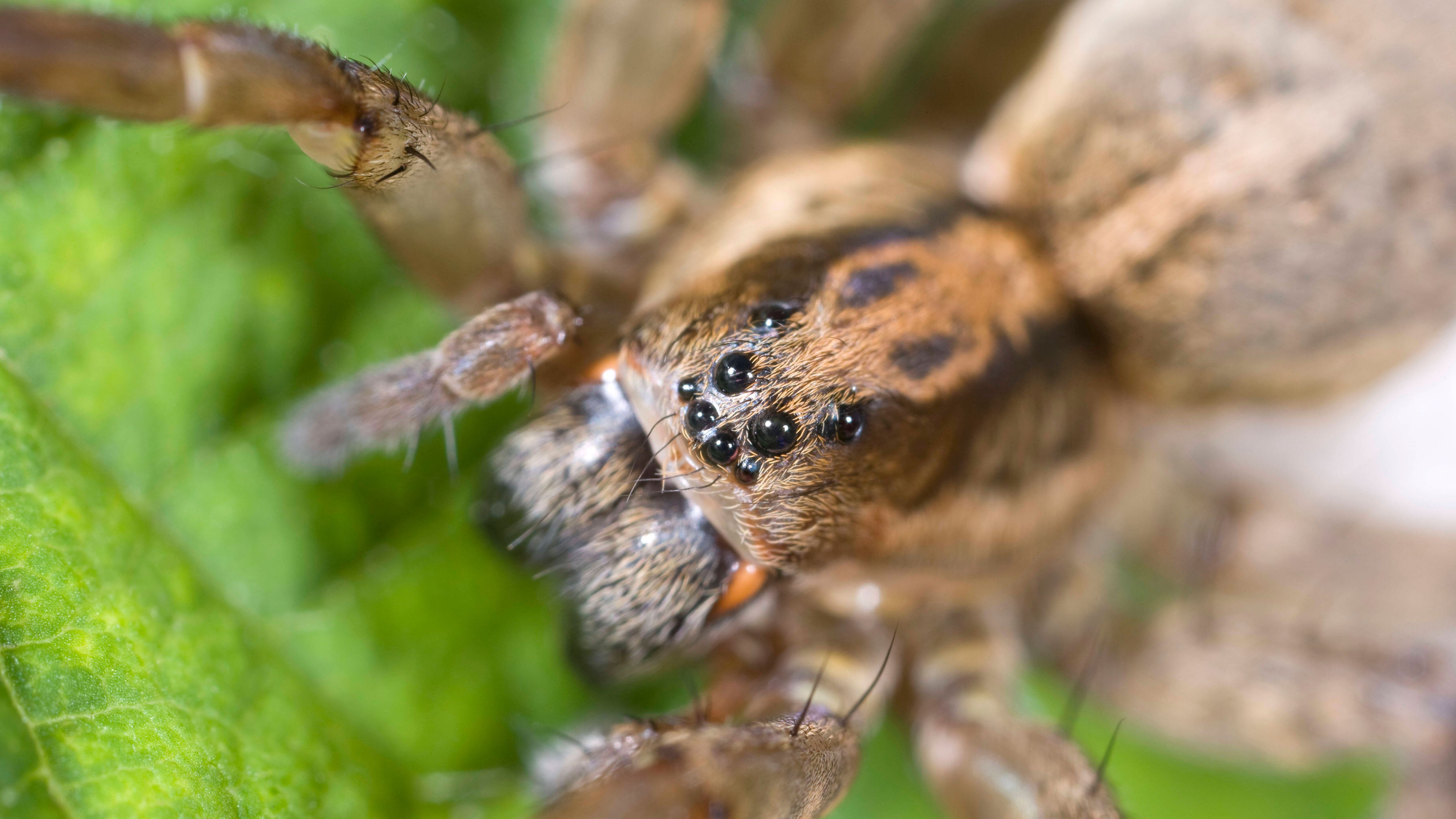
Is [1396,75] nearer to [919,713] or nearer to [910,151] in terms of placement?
[910,151]

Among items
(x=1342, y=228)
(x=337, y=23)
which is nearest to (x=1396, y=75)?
(x=1342, y=228)

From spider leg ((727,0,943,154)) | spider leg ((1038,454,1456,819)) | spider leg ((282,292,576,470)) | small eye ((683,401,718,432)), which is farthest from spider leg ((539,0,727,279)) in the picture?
spider leg ((1038,454,1456,819))

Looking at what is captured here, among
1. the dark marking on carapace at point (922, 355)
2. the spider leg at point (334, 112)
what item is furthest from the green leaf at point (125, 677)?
the dark marking on carapace at point (922, 355)

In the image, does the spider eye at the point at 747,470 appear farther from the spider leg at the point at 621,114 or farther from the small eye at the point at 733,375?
the spider leg at the point at 621,114

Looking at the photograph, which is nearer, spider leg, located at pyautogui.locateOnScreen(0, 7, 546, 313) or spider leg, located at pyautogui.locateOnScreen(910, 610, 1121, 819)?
spider leg, located at pyautogui.locateOnScreen(0, 7, 546, 313)

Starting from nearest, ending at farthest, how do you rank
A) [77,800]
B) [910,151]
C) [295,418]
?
[77,800], [295,418], [910,151]

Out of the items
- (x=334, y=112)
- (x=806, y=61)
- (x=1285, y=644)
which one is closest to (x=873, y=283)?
(x=334, y=112)

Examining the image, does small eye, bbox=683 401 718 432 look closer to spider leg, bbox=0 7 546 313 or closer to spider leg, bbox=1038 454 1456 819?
spider leg, bbox=0 7 546 313
